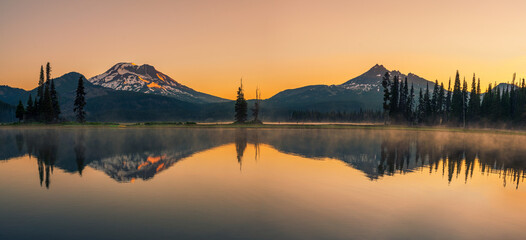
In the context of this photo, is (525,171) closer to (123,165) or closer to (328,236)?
(328,236)

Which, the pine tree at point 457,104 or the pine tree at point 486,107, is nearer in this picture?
the pine tree at point 486,107

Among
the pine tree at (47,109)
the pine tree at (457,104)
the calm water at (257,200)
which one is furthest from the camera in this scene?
the pine tree at (457,104)

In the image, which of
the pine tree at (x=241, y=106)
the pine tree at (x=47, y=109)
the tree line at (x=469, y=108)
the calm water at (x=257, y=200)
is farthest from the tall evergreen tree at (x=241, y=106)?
the calm water at (x=257, y=200)

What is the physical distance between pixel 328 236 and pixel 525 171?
25364 mm

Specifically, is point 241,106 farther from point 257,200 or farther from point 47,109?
point 257,200

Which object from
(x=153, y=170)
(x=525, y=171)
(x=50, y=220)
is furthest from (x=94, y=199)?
(x=525, y=171)

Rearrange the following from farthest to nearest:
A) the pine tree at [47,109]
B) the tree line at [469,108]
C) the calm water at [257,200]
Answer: the pine tree at [47,109] → the tree line at [469,108] → the calm water at [257,200]

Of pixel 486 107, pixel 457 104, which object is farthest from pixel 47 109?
pixel 486 107

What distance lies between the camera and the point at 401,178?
81.4 ft

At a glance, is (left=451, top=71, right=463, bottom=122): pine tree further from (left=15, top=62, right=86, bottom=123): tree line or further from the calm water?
(left=15, top=62, right=86, bottom=123): tree line

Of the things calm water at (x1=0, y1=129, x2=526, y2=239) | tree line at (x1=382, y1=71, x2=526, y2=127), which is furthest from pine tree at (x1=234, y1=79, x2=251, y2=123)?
calm water at (x1=0, y1=129, x2=526, y2=239)

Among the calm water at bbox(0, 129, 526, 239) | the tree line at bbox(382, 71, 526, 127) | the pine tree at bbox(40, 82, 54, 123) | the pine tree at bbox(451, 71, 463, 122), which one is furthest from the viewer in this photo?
the pine tree at bbox(451, 71, 463, 122)

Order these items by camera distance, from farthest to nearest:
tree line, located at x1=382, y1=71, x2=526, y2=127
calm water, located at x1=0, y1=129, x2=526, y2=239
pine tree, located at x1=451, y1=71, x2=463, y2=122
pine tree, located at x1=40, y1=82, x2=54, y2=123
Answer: pine tree, located at x1=451, y1=71, x2=463, y2=122, pine tree, located at x1=40, y1=82, x2=54, y2=123, tree line, located at x1=382, y1=71, x2=526, y2=127, calm water, located at x1=0, y1=129, x2=526, y2=239

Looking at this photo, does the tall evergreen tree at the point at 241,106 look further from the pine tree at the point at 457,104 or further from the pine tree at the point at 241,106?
the pine tree at the point at 457,104
